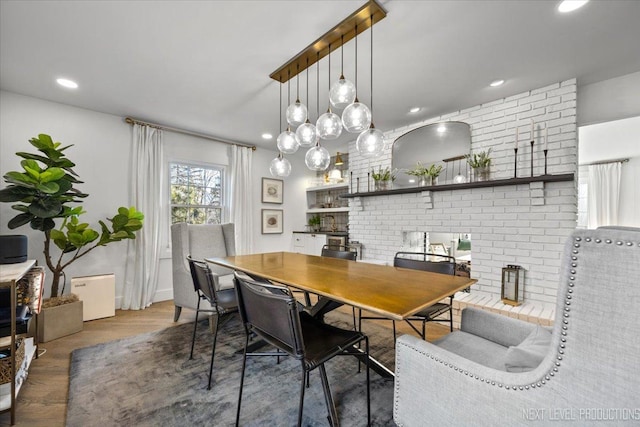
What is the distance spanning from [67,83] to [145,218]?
164 centimetres

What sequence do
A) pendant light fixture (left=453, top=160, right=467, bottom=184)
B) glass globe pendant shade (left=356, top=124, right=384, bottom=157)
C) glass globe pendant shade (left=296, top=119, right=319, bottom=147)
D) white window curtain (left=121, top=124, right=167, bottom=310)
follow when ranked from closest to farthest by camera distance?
glass globe pendant shade (left=356, top=124, right=384, bottom=157)
glass globe pendant shade (left=296, top=119, right=319, bottom=147)
pendant light fixture (left=453, top=160, right=467, bottom=184)
white window curtain (left=121, top=124, right=167, bottom=310)

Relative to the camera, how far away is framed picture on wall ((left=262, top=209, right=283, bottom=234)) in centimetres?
496

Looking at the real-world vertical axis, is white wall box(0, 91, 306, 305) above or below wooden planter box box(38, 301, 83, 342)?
above

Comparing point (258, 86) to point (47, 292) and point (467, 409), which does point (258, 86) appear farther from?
point (47, 292)

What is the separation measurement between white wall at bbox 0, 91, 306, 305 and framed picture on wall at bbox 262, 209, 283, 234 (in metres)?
1.44

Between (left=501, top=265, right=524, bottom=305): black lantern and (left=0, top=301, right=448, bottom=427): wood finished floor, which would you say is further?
(left=501, top=265, right=524, bottom=305): black lantern

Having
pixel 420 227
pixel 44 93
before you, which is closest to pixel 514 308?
pixel 420 227

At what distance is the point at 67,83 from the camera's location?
2660mm

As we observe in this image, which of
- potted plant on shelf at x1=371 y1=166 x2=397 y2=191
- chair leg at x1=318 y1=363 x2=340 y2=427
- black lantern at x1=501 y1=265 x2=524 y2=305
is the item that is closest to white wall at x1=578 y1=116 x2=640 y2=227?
black lantern at x1=501 y1=265 x2=524 y2=305

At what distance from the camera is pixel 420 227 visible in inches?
144

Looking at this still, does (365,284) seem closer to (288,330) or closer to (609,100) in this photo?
(288,330)

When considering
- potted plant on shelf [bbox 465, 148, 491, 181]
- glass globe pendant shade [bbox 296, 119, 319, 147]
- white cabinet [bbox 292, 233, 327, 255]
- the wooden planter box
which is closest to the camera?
glass globe pendant shade [bbox 296, 119, 319, 147]

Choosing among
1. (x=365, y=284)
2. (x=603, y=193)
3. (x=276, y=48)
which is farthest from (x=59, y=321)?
(x=603, y=193)

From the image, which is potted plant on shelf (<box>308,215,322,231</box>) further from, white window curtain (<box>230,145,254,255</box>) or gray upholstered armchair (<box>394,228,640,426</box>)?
gray upholstered armchair (<box>394,228,640,426</box>)
